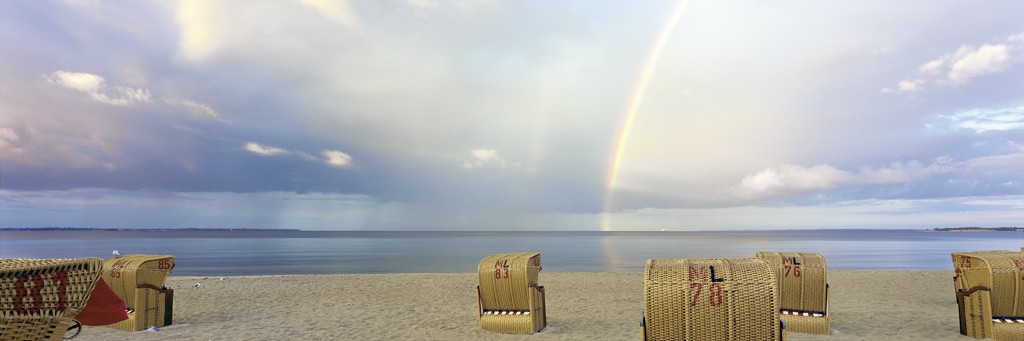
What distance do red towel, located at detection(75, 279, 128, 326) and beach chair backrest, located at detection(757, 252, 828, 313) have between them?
984 cm

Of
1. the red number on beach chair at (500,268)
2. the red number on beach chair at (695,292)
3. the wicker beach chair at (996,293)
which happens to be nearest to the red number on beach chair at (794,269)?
the wicker beach chair at (996,293)

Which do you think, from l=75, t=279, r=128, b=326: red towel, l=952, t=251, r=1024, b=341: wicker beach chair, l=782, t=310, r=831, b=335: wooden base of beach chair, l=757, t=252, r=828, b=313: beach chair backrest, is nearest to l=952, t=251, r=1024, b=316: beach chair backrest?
l=952, t=251, r=1024, b=341: wicker beach chair

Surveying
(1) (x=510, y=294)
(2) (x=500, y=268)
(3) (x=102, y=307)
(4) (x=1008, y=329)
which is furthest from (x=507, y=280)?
(4) (x=1008, y=329)

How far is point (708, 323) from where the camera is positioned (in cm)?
521

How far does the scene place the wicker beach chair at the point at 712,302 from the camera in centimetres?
509

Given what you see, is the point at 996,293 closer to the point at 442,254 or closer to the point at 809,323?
the point at 809,323

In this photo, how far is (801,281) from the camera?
1058 centimetres

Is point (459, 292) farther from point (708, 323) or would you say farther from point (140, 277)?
point (708, 323)

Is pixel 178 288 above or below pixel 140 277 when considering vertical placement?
below

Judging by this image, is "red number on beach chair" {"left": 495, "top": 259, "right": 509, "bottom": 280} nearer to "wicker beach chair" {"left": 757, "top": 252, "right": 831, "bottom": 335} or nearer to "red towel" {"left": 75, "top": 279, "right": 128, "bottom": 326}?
"wicker beach chair" {"left": 757, "top": 252, "right": 831, "bottom": 335}

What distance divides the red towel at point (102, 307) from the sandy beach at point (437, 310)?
7.67m

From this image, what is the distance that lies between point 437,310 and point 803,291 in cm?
832

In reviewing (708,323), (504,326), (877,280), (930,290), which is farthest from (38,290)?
(877,280)

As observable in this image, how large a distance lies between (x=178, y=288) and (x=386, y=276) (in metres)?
7.83
